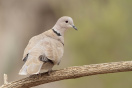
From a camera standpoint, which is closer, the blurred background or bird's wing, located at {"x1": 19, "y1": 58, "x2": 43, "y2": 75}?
bird's wing, located at {"x1": 19, "y1": 58, "x2": 43, "y2": 75}

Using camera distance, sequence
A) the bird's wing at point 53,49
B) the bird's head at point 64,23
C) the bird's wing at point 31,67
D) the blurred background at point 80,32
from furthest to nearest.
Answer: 1. the blurred background at point 80,32
2. the bird's head at point 64,23
3. the bird's wing at point 53,49
4. the bird's wing at point 31,67

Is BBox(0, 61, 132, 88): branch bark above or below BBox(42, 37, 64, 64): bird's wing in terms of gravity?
below

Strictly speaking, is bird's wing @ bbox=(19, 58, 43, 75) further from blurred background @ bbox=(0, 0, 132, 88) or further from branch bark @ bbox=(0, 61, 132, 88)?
blurred background @ bbox=(0, 0, 132, 88)

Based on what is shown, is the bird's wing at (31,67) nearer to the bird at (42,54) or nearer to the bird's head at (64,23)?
the bird at (42,54)

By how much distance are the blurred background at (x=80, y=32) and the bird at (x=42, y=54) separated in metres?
2.60

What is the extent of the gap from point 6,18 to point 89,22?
152 centimetres

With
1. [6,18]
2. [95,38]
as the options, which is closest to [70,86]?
[95,38]

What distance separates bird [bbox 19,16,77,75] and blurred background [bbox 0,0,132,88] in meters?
2.60

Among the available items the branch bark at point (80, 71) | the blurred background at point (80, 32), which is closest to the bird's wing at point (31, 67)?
the branch bark at point (80, 71)

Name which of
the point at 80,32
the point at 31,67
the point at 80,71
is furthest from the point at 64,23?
the point at 80,32

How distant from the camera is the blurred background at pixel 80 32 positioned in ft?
18.5

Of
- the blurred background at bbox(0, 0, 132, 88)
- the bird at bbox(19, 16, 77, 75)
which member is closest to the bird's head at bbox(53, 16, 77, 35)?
the bird at bbox(19, 16, 77, 75)

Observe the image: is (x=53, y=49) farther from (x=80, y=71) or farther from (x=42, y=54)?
(x=80, y=71)

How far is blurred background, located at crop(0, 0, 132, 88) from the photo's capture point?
5.63 meters
